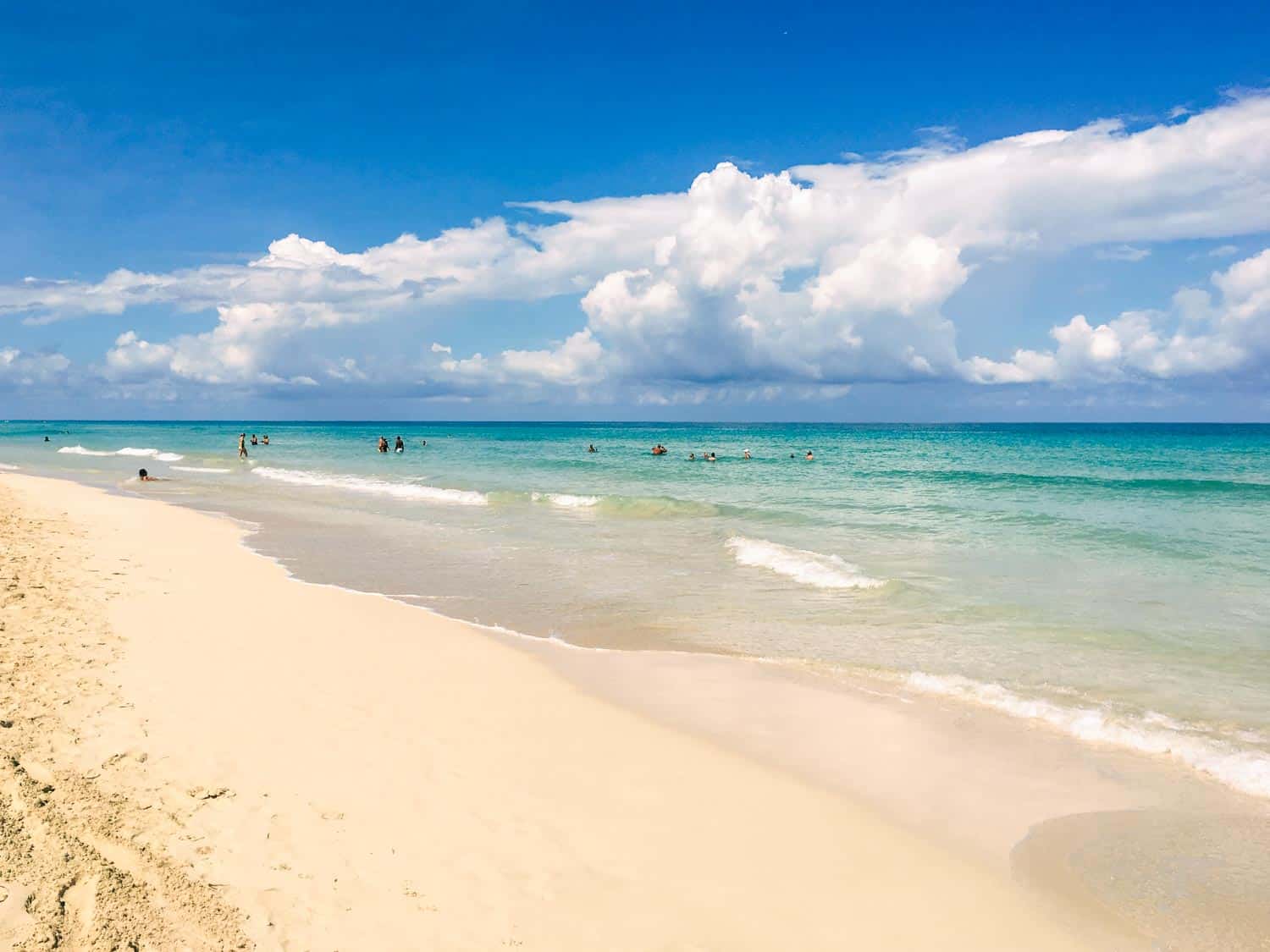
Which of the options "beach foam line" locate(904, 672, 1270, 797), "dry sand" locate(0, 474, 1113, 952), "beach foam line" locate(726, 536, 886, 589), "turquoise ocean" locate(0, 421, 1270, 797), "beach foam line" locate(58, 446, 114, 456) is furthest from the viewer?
"beach foam line" locate(58, 446, 114, 456)

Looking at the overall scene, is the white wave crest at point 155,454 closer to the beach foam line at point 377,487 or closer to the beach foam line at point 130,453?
the beach foam line at point 130,453

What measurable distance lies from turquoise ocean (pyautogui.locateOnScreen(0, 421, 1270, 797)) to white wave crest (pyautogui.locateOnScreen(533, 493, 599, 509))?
0.14 meters

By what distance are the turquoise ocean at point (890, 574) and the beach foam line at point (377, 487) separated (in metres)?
0.31

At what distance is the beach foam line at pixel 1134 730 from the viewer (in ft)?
22.2

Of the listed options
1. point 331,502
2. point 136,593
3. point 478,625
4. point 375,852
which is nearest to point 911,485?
point 331,502

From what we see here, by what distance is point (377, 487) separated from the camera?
117ft

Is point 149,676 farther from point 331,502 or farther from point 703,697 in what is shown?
point 331,502

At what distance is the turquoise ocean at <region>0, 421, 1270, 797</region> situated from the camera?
9078 mm

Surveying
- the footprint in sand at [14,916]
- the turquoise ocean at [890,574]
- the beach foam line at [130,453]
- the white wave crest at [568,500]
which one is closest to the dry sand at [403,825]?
the footprint in sand at [14,916]

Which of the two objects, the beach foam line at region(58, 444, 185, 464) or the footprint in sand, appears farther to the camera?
the beach foam line at region(58, 444, 185, 464)

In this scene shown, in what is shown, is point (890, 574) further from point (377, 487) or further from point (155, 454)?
point (155, 454)

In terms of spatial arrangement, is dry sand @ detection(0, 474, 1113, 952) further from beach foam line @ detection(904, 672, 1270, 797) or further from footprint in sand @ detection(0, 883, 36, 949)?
beach foam line @ detection(904, 672, 1270, 797)

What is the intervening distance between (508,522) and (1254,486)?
33256mm

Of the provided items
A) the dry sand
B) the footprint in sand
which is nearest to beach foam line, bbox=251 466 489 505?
the dry sand
